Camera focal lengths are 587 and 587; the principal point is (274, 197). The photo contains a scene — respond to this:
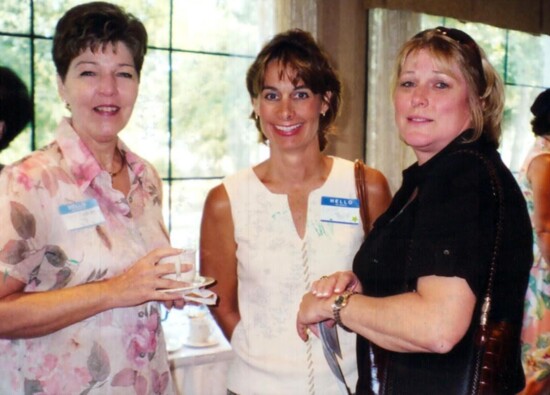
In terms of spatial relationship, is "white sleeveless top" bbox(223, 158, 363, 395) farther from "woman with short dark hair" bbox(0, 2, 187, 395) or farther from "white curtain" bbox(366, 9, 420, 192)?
"white curtain" bbox(366, 9, 420, 192)

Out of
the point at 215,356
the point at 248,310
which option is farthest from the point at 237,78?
the point at 248,310

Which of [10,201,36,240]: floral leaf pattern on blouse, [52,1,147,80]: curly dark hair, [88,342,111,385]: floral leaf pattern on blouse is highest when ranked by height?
[52,1,147,80]: curly dark hair

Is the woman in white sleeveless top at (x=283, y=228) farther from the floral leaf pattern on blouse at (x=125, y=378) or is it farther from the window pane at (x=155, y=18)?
the window pane at (x=155, y=18)

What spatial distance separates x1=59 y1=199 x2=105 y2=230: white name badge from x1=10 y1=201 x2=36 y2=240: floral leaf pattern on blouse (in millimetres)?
75

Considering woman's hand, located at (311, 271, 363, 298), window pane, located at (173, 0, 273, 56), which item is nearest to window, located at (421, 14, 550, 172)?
window pane, located at (173, 0, 273, 56)

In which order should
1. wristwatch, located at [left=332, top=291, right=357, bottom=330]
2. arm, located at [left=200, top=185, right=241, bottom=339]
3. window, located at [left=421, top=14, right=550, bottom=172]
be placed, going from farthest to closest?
window, located at [left=421, top=14, right=550, bottom=172], arm, located at [left=200, top=185, right=241, bottom=339], wristwatch, located at [left=332, top=291, right=357, bottom=330]

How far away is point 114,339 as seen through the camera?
52.2 inches

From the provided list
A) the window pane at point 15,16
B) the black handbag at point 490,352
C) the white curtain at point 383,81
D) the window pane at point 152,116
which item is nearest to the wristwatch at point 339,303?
the black handbag at point 490,352

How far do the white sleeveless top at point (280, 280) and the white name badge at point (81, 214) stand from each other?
0.45m

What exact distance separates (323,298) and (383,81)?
7.98ft

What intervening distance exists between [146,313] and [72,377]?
0.21m

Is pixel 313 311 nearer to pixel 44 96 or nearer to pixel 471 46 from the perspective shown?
pixel 471 46

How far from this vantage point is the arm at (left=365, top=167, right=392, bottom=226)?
5.51 feet

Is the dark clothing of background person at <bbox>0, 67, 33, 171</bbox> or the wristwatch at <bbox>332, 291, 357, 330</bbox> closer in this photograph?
the wristwatch at <bbox>332, 291, 357, 330</bbox>
